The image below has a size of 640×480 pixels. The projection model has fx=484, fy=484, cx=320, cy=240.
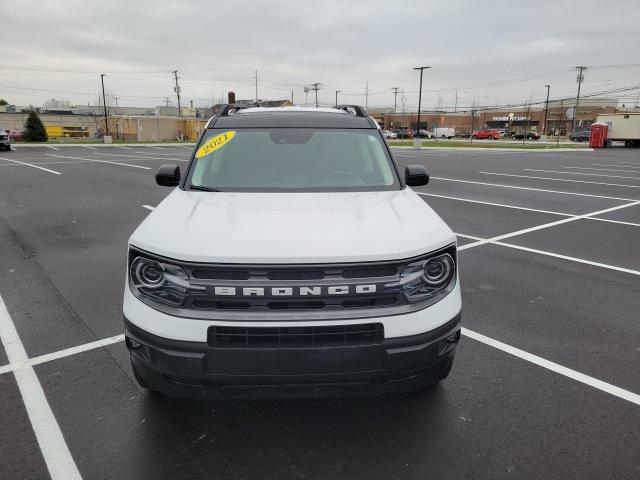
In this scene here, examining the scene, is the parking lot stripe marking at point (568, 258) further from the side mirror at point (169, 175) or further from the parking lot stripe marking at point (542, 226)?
the side mirror at point (169, 175)

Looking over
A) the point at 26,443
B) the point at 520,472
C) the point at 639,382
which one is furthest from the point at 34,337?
the point at 639,382

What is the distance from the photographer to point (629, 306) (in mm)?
4859

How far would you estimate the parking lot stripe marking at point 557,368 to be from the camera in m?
3.26

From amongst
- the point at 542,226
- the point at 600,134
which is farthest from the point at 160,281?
the point at 600,134

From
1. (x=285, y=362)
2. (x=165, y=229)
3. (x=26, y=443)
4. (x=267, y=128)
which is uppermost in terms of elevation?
(x=267, y=128)

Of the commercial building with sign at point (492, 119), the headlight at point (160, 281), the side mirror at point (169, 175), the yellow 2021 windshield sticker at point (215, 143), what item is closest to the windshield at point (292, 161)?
the yellow 2021 windshield sticker at point (215, 143)

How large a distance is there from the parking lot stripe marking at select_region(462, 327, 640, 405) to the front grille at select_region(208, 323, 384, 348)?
1.94m

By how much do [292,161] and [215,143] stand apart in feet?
2.23

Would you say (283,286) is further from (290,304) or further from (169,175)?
(169,175)

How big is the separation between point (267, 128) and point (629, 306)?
3.97 m

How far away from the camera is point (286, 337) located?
2.35 m

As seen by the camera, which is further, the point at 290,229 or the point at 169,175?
the point at 169,175

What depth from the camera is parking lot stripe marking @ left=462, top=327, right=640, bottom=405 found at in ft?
10.7

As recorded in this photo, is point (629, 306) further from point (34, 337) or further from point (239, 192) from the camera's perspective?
point (34, 337)
